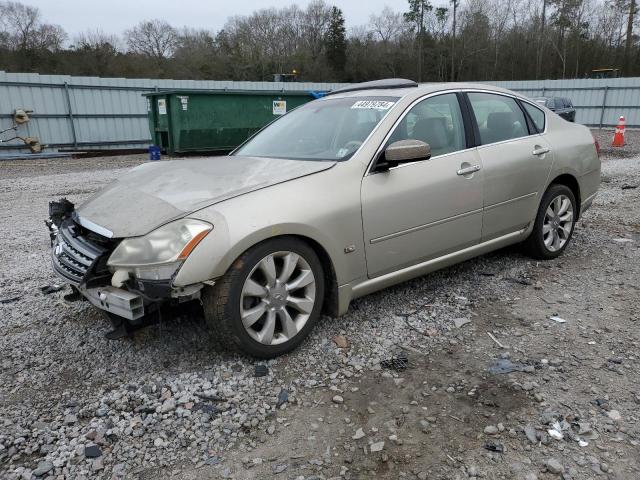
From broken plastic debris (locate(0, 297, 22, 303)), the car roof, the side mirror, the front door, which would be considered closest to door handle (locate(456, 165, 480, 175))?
the front door

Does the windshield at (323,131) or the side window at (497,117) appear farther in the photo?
the side window at (497,117)

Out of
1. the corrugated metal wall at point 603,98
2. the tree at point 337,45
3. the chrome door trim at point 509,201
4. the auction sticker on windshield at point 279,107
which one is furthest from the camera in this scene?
the tree at point 337,45

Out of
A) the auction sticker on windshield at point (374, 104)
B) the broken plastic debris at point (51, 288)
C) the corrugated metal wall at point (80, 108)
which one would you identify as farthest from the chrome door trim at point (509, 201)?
the corrugated metal wall at point (80, 108)

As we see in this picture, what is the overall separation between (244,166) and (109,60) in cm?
4844

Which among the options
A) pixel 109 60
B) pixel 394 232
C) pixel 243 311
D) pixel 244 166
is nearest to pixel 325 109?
pixel 244 166

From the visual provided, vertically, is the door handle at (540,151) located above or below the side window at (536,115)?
below

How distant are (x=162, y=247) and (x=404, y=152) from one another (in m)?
1.62

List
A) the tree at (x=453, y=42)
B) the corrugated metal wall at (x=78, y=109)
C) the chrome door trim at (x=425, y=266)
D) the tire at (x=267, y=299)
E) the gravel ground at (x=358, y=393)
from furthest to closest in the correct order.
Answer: the tree at (x=453, y=42), the corrugated metal wall at (x=78, y=109), the chrome door trim at (x=425, y=266), the tire at (x=267, y=299), the gravel ground at (x=358, y=393)

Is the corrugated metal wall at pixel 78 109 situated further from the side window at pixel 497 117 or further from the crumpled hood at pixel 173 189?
Result: the side window at pixel 497 117

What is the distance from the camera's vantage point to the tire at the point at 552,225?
4.62 metres

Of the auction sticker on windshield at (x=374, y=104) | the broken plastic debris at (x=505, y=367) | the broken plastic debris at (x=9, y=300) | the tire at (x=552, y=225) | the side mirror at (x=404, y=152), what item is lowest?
the broken plastic debris at (x=505, y=367)

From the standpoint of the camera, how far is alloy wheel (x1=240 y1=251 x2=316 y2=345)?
9.44 ft

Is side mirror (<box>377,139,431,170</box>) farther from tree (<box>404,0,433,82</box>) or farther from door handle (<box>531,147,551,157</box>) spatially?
tree (<box>404,0,433,82</box>)

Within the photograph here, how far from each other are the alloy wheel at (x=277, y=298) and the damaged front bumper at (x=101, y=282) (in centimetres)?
34
